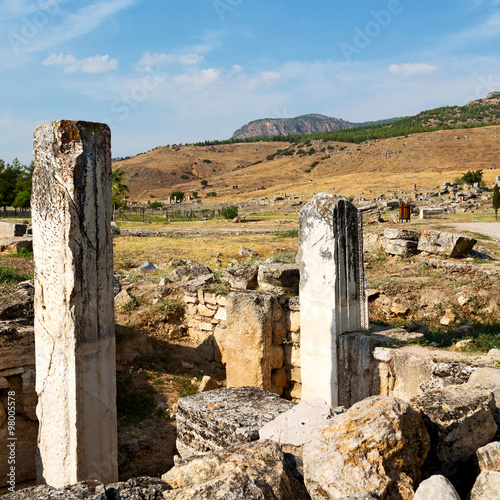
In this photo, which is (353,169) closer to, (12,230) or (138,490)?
(12,230)

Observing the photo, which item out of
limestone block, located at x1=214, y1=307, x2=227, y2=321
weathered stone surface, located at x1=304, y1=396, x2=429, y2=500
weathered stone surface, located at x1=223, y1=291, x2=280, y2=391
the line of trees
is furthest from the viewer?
the line of trees

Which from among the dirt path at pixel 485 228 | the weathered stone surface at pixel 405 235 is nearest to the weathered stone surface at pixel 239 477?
the weathered stone surface at pixel 405 235

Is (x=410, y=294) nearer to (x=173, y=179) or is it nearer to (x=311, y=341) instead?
(x=311, y=341)

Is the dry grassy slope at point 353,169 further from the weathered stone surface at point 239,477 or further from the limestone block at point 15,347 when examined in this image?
the weathered stone surface at point 239,477

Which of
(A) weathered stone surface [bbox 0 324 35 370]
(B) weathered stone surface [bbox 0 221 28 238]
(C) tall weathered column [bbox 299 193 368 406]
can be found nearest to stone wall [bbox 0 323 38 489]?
(A) weathered stone surface [bbox 0 324 35 370]

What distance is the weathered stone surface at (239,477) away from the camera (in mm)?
2412

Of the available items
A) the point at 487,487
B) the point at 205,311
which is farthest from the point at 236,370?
the point at 487,487

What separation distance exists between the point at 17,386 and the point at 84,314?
1.98 m

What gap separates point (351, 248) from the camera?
5594mm

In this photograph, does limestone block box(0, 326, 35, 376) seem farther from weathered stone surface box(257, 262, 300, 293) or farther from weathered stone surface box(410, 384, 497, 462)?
weathered stone surface box(257, 262, 300, 293)

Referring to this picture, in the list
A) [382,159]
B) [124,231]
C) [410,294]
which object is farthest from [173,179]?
[410,294]

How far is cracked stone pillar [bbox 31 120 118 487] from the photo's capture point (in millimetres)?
3738

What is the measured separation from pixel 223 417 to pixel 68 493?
1.71 metres

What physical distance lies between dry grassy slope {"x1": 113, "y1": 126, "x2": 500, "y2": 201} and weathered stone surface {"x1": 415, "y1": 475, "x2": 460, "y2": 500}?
43.5 meters
